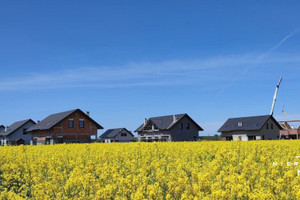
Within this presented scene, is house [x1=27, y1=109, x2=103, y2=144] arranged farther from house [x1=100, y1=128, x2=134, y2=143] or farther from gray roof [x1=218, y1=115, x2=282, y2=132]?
house [x1=100, y1=128, x2=134, y2=143]

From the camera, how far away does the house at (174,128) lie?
2458 inches

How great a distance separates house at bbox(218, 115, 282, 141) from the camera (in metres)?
60.6

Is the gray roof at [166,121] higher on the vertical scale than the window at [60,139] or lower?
higher

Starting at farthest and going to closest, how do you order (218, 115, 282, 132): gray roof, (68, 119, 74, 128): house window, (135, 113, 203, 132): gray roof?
1. (135, 113, 203, 132): gray roof
2. (218, 115, 282, 132): gray roof
3. (68, 119, 74, 128): house window

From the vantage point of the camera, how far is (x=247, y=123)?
206ft

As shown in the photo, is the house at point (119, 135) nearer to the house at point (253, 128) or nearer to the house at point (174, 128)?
the house at point (174, 128)

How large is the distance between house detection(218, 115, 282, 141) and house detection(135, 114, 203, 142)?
639 centimetres

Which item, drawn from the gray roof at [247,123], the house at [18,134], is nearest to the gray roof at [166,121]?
the gray roof at [247,123]

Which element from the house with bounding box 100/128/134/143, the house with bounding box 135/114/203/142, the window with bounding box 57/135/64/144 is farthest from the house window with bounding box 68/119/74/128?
the house with bounding box 100/128/134/143

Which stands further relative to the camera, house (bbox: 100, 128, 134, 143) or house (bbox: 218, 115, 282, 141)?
house (bbox: 100, 128, 134, 143)

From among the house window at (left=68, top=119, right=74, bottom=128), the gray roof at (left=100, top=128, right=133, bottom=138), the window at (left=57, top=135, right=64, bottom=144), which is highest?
the house window at (left=68, top=119, right=74, bottom=128)

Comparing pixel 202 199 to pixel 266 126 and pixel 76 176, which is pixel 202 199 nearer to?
pixel 76 176

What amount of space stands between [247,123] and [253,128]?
242cm

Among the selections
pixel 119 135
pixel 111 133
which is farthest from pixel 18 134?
pixel 119 135
